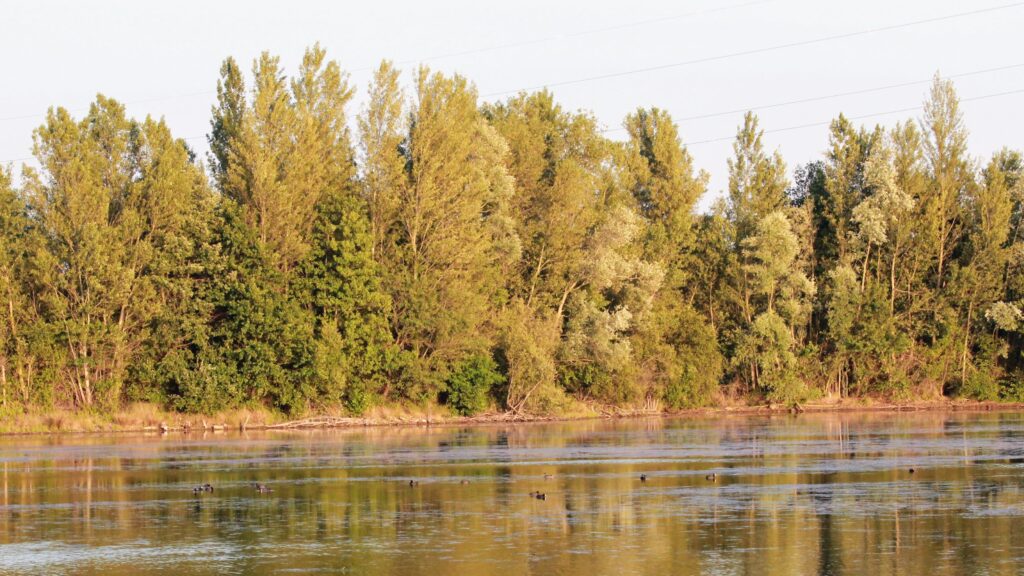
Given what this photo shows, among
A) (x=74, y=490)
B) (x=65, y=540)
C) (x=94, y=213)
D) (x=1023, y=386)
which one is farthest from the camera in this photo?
(x=1023, y=386)

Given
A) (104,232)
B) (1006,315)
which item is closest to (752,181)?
(1006,315)

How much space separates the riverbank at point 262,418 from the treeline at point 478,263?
0.80 metres

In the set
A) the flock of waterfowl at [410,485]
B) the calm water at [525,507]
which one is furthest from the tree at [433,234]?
the flock of waterfowl at [410,485]

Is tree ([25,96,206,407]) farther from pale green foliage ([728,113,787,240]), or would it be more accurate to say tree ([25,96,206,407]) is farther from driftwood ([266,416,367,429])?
pale green foliage ([728,113,787,240])

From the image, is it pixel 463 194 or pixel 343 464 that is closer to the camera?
pixel 343 464

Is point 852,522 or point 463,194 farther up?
point 463,194

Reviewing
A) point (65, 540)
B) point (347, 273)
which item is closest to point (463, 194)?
point (347, 273)

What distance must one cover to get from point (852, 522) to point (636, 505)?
6.13m

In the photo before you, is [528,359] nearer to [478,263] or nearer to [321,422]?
[478,263]

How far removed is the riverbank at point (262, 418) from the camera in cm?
7012

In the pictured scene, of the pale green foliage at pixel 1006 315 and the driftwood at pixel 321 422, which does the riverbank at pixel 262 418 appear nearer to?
the driftwood at pixel 321 422

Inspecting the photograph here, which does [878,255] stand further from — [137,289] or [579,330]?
[137,289]

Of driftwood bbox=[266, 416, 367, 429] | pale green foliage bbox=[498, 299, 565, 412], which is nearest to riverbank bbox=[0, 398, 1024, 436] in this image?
driftwood bbox=[266, 416, 367, 429]

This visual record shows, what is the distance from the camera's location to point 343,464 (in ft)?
158
